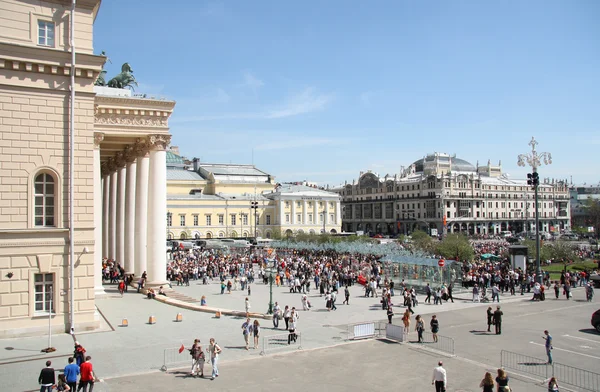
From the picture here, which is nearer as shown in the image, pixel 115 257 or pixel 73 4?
pixel 73 4

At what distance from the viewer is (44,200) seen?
53.0 ft

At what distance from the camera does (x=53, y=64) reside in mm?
16094

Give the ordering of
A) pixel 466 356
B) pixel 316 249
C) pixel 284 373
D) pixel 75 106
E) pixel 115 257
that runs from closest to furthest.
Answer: pixel 284 373
pixel 466 356
pixel 75 106
pixel 115 257
pixel 316 249

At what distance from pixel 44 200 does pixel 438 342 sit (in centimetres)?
1411

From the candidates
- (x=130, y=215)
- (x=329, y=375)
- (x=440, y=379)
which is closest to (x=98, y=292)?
(x=130, y=215)

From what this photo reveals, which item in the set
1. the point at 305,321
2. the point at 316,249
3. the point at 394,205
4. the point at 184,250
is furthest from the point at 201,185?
the point at 305,321

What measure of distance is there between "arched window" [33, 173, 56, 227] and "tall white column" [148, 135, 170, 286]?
7.57 metres

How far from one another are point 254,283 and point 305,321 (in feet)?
47.8

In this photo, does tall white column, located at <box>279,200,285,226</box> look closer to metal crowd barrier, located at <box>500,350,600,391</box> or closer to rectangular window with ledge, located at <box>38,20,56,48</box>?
rectangular window with ledge, located at <box>38,20,56,48</box>

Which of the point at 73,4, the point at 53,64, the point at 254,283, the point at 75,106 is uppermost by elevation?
the point at 73,4

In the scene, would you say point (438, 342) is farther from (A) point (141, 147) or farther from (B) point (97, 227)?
(A) point (141, 147)

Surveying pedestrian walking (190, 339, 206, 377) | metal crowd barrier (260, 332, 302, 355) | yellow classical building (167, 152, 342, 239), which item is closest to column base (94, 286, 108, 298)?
metal crowd barrier (260, 332, 302, 355)

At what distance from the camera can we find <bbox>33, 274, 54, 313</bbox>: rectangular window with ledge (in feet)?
52.2

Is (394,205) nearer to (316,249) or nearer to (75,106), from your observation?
(316,249)
